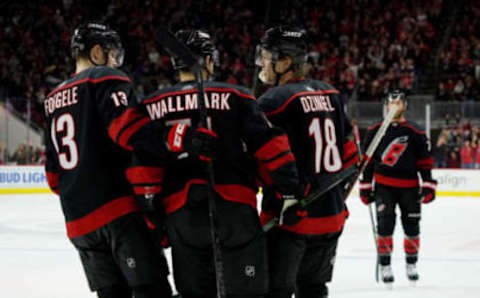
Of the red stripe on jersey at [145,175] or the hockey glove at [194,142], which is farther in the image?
the red stripe on jersey at [145,175]

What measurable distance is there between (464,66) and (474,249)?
10.2 metres

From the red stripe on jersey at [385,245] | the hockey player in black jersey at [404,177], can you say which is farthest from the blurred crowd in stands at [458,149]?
the red stripe on jersey at [385,245]

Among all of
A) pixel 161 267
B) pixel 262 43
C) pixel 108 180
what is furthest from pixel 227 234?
pixel 262 43

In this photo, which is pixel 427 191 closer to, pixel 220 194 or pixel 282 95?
pixel 282 95

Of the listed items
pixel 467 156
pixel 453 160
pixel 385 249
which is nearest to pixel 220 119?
pixel 385 249

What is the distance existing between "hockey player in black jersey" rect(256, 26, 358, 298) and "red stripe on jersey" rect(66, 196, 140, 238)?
0.55m

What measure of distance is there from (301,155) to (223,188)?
485 mm

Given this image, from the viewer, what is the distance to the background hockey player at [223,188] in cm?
252

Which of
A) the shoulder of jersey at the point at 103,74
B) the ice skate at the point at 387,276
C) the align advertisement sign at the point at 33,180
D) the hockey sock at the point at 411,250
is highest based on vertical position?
the shoulder of jersey at the point at 103,74

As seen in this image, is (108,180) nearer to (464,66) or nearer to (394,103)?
(394,103)

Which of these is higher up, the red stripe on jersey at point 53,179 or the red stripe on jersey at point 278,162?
the red stripe on jersey at point 278,162

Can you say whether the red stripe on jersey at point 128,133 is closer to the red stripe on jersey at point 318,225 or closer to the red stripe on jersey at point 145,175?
the red stripe on jersey at point 145,175

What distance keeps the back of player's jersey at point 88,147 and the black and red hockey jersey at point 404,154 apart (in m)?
3.17

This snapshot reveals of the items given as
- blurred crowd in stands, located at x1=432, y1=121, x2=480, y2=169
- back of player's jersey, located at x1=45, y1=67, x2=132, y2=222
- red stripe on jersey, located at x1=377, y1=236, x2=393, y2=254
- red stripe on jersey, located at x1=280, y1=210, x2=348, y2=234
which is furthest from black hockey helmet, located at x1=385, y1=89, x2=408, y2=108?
blurred crowd in stands, located at x1=432, y1=121, x2=480, y2=169
